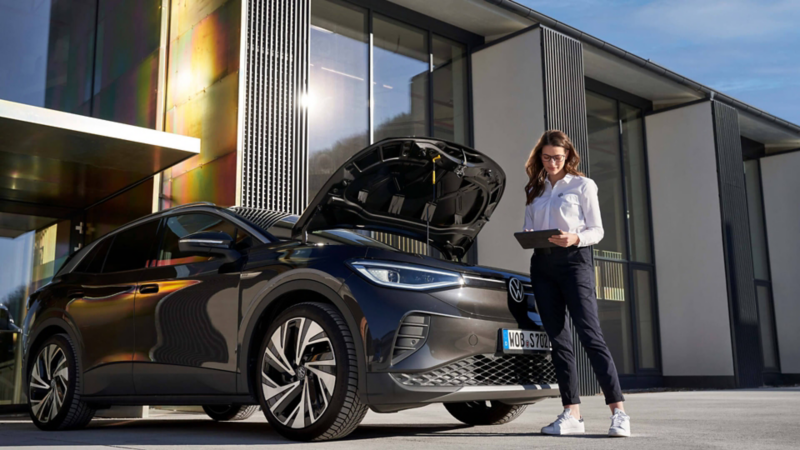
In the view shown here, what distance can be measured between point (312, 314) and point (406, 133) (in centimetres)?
874

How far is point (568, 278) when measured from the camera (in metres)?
4.40

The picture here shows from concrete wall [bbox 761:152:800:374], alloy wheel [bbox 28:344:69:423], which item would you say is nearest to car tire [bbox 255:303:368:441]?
alloy wheel [bbox 28:344:69:423]

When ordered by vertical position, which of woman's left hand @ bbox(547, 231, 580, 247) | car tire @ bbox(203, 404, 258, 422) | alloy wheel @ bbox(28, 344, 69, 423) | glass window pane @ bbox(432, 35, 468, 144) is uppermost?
glass window pane @ bbox(432, 35, 468, 144)

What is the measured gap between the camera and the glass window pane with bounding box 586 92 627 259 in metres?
15.2

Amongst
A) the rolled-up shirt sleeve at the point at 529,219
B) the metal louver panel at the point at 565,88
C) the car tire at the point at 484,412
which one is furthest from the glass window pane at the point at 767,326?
the rolled-up shirt sleeve at the point at 529,219

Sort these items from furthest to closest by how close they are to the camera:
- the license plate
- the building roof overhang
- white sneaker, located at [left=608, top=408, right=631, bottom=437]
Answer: the building roof overhang, the license plate, white sneaker, located at [left=608, top=408, right=631, bottom=437]

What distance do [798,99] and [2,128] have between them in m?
97.0

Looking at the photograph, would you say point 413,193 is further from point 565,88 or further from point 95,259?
point 565,88

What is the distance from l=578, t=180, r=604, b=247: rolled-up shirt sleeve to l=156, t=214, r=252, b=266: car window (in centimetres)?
203

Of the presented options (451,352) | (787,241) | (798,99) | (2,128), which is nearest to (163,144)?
(2,128)

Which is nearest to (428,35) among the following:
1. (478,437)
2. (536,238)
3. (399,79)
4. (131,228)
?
(399,79)

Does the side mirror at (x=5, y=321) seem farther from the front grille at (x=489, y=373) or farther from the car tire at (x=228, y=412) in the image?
the front grille at (x=489, y=373)

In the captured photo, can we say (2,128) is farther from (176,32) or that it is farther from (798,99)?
(798,99)

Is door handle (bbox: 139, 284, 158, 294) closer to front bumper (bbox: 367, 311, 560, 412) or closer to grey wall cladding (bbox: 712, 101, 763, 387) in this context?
front bumper (bbox: 367, 311, 560, 412)
